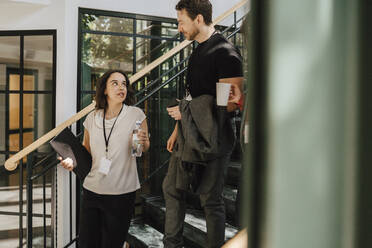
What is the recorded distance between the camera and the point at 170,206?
7.45 feet

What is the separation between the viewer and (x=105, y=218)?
2.53 metres

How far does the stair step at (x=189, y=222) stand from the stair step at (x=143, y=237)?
0.10 metres

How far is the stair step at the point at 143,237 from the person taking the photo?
313cm

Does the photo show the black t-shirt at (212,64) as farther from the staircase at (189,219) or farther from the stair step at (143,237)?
the stair step at (143,237)

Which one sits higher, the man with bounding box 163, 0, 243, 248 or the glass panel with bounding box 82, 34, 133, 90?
the glass panel with bounding box 82, 34, 133, 90

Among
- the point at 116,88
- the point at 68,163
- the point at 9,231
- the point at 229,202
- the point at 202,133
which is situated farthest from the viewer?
the point at 9,231

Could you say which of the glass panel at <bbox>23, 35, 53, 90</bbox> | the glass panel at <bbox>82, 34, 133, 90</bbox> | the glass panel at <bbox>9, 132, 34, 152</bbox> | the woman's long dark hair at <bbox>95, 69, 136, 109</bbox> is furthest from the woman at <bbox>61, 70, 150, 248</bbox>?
the glass panel at <bbox>9, 132, 34, 152</bbox>

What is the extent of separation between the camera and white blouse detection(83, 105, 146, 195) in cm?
246

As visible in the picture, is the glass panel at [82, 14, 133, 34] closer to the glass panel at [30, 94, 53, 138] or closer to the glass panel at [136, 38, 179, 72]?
the glass panel at [136, 38, 179, 72]

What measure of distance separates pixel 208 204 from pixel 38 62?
127 inches

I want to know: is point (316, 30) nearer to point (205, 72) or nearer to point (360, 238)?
point (360, 238)

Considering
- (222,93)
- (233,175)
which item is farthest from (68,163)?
(233,175)

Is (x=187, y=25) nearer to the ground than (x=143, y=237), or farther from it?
farther from it

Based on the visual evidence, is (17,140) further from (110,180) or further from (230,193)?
(230,193)
